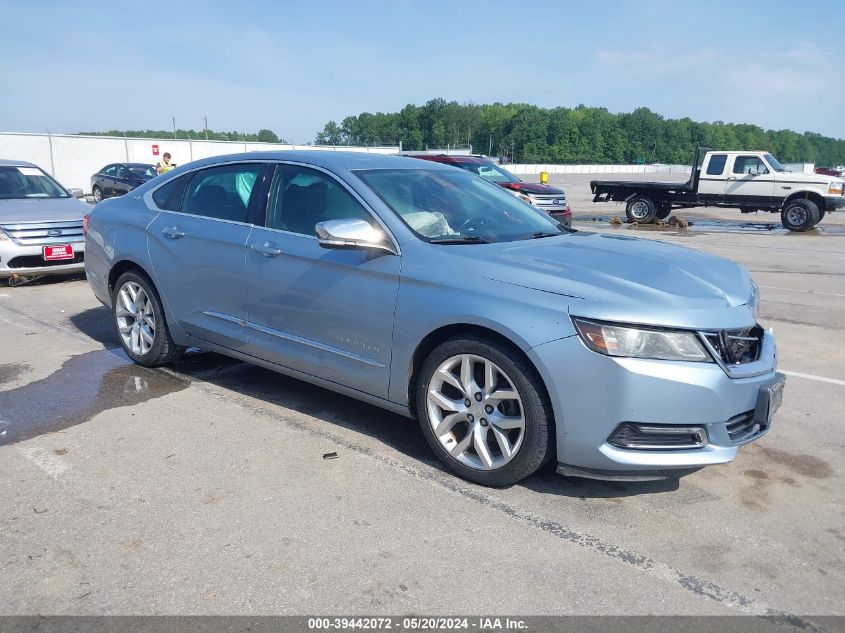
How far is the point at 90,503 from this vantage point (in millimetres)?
3455

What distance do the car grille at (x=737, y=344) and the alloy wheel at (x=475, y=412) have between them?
93cm

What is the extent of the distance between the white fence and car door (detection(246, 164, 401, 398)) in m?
25.4

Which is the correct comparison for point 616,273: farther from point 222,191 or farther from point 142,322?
point 142,322

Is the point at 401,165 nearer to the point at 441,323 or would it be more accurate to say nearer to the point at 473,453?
the point at 441,323

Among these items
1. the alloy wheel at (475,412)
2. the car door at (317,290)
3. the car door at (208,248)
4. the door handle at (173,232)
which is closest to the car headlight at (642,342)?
the alloy wheel at (475,412)

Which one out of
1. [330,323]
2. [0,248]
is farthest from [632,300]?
[0,248]

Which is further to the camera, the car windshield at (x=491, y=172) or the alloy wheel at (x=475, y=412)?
the car windshield at (x=491, y=172)

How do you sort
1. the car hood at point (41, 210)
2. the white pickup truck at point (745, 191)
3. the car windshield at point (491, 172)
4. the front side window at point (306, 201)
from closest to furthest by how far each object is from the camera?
the front side window at point (306, 201), the car hood at point (41, 210), the car windshield at point (491, 172), the white pickup truck at point (745, 191)

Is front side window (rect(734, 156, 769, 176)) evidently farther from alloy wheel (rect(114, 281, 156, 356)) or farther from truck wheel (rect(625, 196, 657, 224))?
alloy wheel (rect(114, 281, 156, 356))

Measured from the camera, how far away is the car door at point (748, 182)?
19.3m

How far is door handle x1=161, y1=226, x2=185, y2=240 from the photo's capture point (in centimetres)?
510

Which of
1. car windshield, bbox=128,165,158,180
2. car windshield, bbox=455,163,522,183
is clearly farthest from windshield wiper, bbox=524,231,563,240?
car windshield, bbox=128,165,158,180

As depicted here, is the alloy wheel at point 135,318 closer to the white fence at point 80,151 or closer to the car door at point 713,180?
the car door at point 713,180

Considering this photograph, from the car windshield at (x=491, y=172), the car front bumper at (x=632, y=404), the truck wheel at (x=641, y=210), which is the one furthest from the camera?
the truck wheel at (x=641, y=210)
